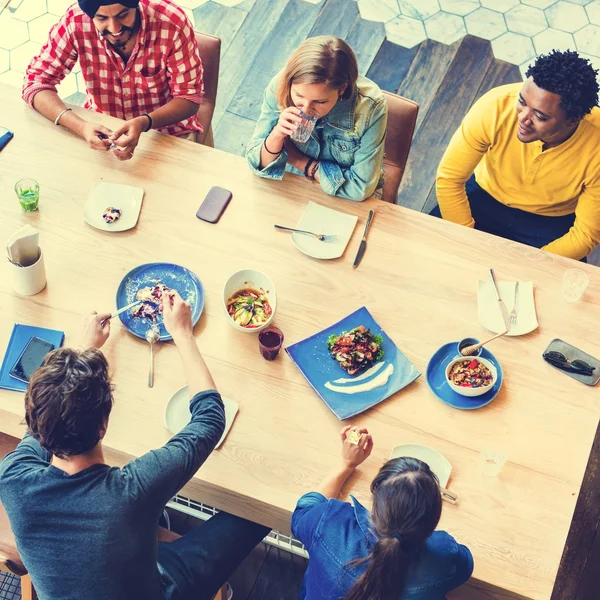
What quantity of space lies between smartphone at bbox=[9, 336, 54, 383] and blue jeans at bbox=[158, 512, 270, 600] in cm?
59

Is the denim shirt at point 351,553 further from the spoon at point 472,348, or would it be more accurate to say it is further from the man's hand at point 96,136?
the man's hand at point 96,136

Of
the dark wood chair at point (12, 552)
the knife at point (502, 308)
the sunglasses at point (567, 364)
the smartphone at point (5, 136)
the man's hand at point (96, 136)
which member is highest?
the knife at point (502, 308)

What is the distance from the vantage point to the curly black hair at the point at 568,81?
7.11 ft

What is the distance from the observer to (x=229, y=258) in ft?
6.95

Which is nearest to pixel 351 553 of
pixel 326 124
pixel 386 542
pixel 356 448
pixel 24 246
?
pixel 386 542

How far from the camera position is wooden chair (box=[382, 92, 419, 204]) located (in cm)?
243

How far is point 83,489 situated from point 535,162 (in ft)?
5.82

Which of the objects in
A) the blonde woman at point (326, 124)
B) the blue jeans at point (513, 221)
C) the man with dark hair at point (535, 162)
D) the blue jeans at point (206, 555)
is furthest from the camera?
the blue jeans at point (513, 221)

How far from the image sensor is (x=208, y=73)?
262 cm

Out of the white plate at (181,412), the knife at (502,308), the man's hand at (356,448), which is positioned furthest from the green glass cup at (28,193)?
the knife at (502,308)

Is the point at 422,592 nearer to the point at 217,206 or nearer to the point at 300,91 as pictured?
the point at 217,206

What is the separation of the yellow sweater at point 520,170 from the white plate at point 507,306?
0.53 meters

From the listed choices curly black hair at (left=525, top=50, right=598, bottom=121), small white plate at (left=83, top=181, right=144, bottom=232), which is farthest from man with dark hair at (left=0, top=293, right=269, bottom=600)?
curly black hair at (left=525, top=50, right=598, bottom=121)

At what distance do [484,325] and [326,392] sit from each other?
1.66 feet
